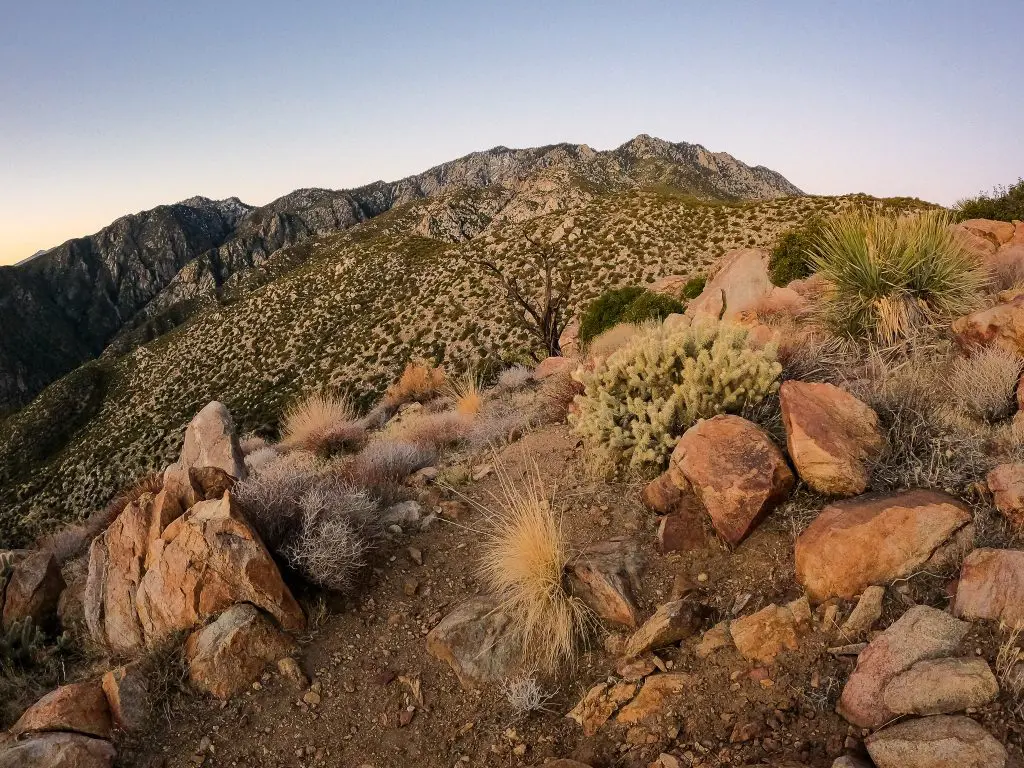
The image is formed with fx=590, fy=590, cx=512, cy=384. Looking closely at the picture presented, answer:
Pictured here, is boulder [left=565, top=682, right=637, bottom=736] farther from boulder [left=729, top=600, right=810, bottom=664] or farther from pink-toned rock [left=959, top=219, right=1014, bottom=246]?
pink-toned rock [left=959, top=219, right=1014, bottom=246]

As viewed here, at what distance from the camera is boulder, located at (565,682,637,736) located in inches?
129

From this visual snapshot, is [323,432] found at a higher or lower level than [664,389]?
lower

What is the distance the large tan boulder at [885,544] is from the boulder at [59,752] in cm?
447

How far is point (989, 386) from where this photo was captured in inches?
188

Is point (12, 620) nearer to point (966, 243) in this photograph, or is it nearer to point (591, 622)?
point (591, 622)

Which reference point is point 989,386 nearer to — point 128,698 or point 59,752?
point 128,698

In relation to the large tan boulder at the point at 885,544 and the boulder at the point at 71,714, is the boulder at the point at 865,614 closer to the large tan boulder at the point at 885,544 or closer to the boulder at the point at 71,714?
the large tan boulder at the point at 885,544

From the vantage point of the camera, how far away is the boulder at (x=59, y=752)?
3531 mm

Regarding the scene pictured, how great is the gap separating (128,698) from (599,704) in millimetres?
3180

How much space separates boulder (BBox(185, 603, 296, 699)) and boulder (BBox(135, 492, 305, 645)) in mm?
123

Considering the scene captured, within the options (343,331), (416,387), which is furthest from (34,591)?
(343,331)

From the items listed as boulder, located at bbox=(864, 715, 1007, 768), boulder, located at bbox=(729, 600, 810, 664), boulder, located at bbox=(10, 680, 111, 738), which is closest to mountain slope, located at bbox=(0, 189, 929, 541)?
boulder, located at bbox=(10, 680, 111, 738)

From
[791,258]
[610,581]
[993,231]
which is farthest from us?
[791,258]

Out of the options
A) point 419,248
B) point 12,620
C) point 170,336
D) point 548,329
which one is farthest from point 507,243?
point 12,620
